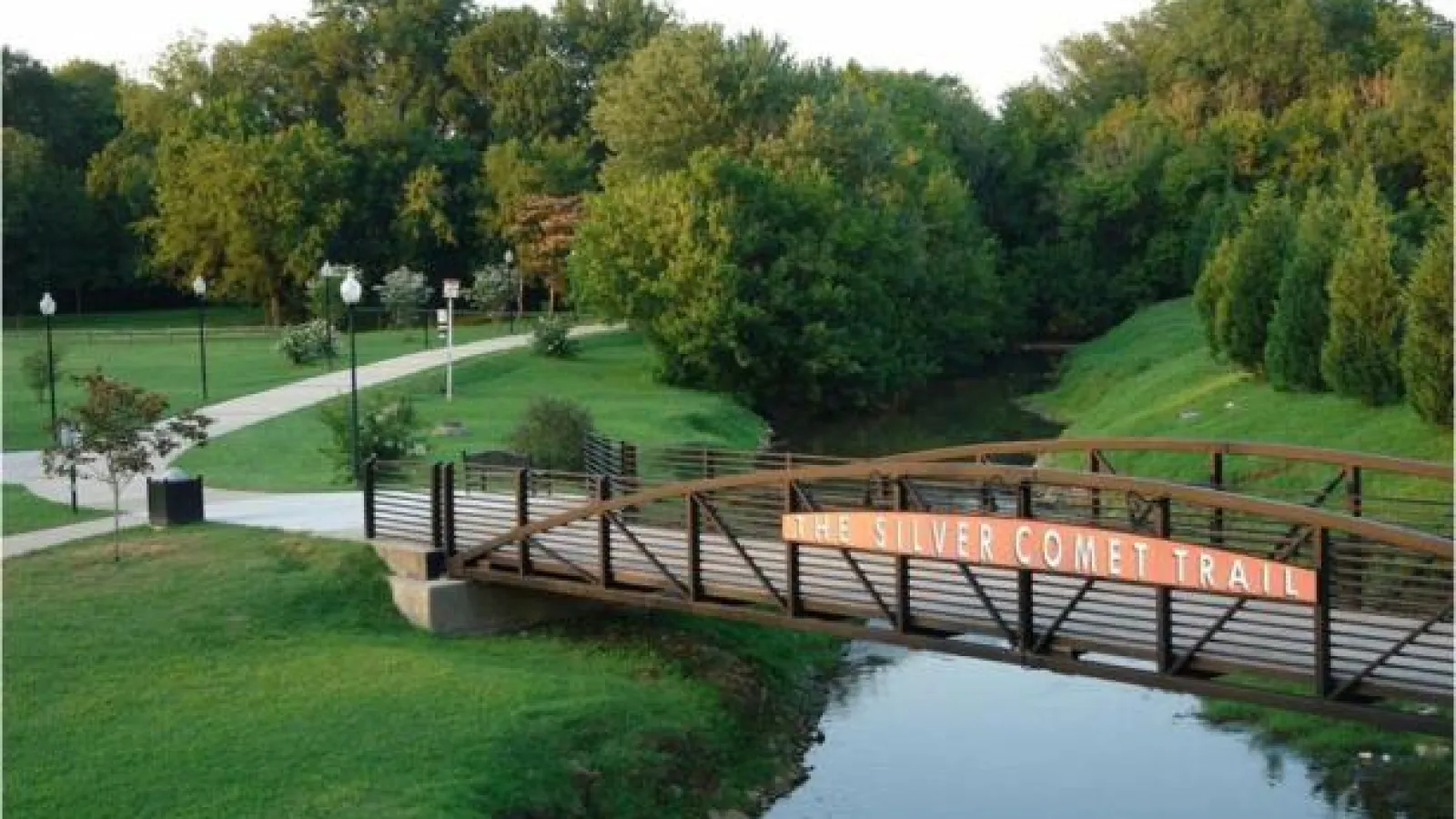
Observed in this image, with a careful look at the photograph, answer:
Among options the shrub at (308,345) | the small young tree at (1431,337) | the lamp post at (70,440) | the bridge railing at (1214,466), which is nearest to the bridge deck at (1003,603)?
the bridge railing at (1214,466)

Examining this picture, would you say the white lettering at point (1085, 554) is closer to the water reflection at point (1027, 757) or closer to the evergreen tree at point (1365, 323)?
the water reflection at point (1027, 757)

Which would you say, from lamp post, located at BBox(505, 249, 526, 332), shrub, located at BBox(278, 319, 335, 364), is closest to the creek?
shrub, located at BBox(278, 319, 335, 364)

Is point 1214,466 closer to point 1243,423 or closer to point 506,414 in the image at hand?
point 1243,423

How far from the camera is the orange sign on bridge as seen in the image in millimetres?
12453

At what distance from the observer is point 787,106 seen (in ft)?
196

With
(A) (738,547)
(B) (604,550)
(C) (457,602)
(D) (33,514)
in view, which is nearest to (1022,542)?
(A) (738,547)

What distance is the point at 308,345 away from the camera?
5031 centimetres

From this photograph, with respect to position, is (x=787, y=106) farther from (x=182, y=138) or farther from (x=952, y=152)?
(x=182, y=138)

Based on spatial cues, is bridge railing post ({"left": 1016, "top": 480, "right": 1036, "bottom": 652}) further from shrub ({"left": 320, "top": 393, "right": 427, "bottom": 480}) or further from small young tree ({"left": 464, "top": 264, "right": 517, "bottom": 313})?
small young tree ({"left": 464, "top": 264, "right": 517, "bottom": 313})

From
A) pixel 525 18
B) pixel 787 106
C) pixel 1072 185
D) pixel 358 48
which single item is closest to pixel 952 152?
pixel 1072 185

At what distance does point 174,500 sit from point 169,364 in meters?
31.6

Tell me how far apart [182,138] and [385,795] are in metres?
64.5

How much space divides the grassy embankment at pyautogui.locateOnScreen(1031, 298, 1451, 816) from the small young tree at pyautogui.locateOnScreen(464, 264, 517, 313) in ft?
73.6

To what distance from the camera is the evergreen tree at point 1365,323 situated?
107ft
